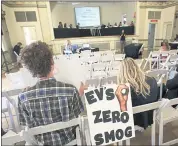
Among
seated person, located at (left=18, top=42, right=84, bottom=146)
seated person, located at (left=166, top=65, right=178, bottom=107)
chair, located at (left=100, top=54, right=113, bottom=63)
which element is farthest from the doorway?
seated person, located at (left=18, top=42, right=84, bottom=146)

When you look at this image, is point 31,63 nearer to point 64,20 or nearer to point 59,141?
point 59,141

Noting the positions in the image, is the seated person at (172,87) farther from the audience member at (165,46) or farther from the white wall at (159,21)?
the audience member at (165,46)

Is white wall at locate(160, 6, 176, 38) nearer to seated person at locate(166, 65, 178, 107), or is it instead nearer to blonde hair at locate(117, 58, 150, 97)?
seated person at locate(166, 65, 178, 107)

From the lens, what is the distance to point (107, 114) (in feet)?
2.14

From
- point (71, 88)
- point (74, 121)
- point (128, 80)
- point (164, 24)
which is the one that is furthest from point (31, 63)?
point (164, 24)

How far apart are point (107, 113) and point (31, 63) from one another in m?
0.44

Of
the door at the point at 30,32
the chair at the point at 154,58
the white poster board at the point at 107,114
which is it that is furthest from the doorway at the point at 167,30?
the white poster board at the point at 107,114

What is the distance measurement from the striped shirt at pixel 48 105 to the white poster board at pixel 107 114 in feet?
0.40

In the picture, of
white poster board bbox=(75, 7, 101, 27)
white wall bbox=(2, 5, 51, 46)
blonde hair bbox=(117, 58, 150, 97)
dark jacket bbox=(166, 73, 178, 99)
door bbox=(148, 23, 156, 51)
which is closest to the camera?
blonde hair bbox=(117, 58, 150, 97)

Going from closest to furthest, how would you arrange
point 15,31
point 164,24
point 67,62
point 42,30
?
point 67,62
point 15,31
point 42,30
point 164,24

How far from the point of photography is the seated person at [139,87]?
0.98 m

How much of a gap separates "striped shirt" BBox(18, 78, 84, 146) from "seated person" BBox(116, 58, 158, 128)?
44 cm

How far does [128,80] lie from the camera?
984mm

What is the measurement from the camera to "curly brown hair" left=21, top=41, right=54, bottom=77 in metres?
0.68
